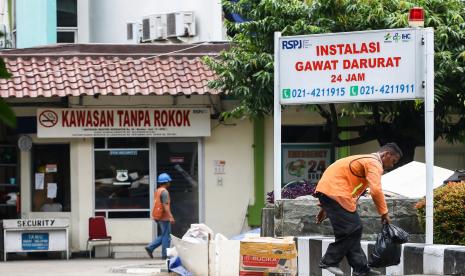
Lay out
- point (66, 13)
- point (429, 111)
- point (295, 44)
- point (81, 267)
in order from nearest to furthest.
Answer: point (429, 111) < point (295, 44) < point (81, 267) < point (66, 13)

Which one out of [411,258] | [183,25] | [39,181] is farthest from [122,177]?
[411,258]

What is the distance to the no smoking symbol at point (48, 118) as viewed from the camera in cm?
2027

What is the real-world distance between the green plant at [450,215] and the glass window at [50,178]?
1211cm

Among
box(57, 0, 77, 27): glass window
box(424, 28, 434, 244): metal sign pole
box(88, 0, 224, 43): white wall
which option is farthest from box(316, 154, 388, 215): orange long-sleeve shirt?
box(57, 0, 77, 27): glass window

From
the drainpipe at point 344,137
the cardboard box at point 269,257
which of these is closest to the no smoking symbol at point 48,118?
the drainpipe at point 344,137

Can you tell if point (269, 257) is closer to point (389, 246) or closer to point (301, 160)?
point (389, 246)

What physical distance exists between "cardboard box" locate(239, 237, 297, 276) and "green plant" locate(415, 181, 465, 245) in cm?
160

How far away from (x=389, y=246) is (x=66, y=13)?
14.6 metres

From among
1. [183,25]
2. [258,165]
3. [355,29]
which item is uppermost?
[183,25]

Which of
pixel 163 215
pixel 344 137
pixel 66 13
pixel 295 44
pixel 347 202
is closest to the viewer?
pixel 347 202

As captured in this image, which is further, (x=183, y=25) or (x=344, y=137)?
(x=183, y=25)

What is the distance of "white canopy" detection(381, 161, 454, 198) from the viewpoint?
12.9m

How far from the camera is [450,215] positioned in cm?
1023

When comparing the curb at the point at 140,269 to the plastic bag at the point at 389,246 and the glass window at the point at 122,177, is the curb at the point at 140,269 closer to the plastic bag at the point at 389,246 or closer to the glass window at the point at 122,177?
the glass window at the point at 122,177
